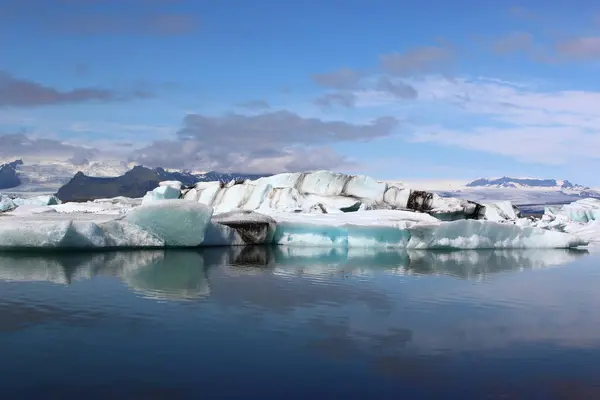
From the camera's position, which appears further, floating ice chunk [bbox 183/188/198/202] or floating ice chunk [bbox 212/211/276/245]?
floating ice chunk [bbox 183/188/198/202]

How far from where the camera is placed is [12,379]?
225 inches

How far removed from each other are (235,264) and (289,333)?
8.00 metres

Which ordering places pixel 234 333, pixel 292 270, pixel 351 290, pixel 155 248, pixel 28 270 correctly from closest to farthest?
pixel 234 333, pixel 351 290, pixel 28 270, pixel 292 270, pixel 155 248

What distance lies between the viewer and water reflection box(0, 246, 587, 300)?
1205cm

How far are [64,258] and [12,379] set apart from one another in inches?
405

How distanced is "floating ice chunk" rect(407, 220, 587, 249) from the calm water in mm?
6540

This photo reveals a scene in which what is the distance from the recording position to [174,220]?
18281 millimetres

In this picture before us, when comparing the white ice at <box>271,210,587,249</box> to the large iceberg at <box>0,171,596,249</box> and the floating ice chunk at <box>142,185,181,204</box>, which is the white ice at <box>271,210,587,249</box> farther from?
the floating ice chunk at <box>142,185,181,204</box>

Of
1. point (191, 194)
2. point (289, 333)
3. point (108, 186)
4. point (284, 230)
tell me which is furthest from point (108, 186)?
point (289, 333)

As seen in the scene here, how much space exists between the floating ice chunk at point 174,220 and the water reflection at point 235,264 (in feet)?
1.59

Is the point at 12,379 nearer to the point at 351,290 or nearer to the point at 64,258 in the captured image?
the point at 351,290

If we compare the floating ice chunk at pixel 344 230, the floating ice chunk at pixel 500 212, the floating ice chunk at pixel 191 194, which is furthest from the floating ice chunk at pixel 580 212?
the floating ice chunk at pixel 191 194

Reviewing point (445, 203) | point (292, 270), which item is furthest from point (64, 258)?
point (445, 203)

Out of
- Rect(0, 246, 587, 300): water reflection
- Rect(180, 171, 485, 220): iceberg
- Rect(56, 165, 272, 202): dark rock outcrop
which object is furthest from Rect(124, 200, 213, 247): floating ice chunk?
Rect(56, 165, 272, 202): dark rock outcrop
